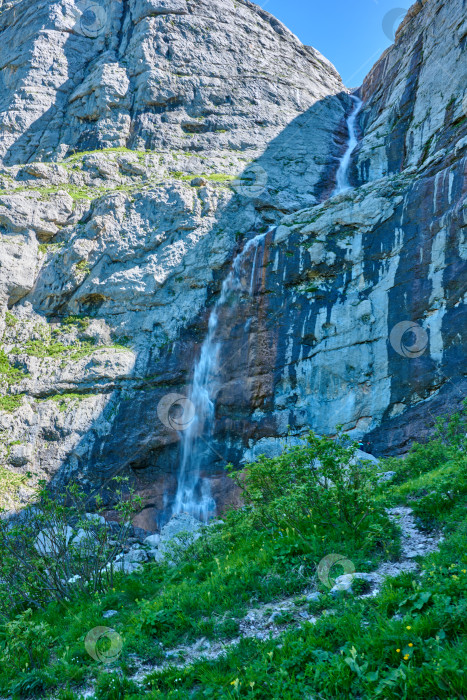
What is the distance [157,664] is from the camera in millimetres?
4734

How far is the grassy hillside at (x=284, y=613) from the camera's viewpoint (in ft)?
11.5

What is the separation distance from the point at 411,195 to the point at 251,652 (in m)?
18.1

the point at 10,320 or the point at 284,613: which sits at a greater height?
the point at 10,320

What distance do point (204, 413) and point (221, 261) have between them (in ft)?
26.0

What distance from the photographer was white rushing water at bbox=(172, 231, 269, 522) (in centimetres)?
1883

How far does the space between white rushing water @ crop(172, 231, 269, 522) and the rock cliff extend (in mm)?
349

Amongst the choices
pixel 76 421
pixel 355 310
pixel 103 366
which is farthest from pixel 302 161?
pixel 76 421

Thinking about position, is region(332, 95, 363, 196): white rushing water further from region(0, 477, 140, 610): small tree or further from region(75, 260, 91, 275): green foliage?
region(0, 477, 140, 610): small tree

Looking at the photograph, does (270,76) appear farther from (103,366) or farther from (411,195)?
(103,366)

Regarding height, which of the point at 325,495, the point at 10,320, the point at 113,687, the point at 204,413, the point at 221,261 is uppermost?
the point at 221,261

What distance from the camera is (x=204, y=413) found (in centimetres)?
2028

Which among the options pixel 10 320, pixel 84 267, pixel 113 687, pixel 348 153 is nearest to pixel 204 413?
pixel 84 267

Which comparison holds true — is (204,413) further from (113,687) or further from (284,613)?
(113,687)

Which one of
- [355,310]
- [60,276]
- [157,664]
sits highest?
[60,276]
